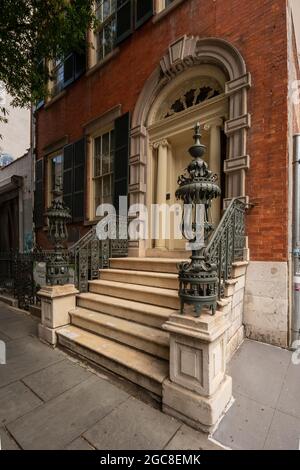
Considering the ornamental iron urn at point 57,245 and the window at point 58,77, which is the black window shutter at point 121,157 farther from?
the window at point 58,77

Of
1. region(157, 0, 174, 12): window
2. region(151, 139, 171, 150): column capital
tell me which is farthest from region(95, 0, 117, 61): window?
region(151, 139, 171, 150): column capital

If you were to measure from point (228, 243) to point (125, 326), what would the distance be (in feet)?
6.14

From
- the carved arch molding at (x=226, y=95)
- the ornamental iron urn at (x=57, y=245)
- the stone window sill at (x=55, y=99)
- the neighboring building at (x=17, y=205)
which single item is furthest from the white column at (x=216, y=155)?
the neighboring building at (x=17, y=205)

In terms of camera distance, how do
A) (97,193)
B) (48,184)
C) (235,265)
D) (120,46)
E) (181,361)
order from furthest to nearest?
(48,184)
(97,193)
(120,46)
(235,265)
(181,361)

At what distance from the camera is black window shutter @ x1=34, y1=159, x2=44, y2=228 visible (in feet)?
30.0

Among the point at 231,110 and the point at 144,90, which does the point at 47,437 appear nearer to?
the point at 231,110

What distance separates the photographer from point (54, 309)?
3.88 metres

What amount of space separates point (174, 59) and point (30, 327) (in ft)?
21.1

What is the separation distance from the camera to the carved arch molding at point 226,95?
4246mm

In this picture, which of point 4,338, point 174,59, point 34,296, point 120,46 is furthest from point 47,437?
point 120,46

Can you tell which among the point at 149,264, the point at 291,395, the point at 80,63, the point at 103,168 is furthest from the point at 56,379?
the point at 80,63

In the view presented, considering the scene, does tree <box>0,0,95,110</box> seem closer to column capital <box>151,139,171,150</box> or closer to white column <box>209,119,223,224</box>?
column capital <box>151,139,171,150</box>

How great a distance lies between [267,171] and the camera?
13.2 feet

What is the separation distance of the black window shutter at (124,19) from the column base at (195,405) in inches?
312
